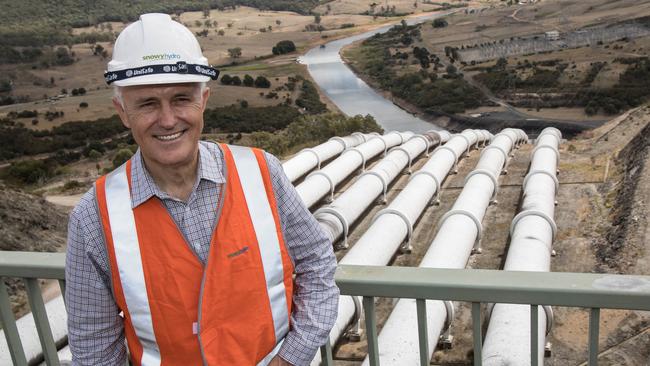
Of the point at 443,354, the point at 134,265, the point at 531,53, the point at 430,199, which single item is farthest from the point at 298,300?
the point at 531,53

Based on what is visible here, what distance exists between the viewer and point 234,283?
2.16 metres

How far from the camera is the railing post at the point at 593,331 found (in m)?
2.27

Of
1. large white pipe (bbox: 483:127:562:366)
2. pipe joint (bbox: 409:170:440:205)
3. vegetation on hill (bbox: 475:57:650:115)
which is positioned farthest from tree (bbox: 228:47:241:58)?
pipe joint (bbox: 409:170:440:205)

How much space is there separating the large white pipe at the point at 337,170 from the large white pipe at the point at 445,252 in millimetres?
3237

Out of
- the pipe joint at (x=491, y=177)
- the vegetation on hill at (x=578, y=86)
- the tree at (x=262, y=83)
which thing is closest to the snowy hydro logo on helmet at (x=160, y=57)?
the pipe joint at (x=491, y=177)

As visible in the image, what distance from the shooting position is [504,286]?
7.56 ft

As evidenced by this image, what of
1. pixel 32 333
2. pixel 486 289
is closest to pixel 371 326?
pixel 486 289

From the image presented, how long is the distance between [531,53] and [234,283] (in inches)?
3872

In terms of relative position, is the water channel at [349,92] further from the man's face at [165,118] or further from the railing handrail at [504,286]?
the man's face at [165,118]

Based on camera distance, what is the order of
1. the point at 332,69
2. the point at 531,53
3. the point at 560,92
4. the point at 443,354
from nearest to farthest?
the point at 443,354 → the point at 560,92 → the point at 531,53 → the point at 332,69

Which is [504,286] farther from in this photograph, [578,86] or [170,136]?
[578,86]

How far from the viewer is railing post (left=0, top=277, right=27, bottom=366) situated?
9.96ft

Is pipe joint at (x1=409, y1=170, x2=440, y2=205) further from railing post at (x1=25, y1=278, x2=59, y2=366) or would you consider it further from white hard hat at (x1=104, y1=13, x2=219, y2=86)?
white hard hat at (x1=104, y1=13, x2=219, y2=86)

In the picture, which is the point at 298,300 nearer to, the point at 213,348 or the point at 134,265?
the point at 213,348
